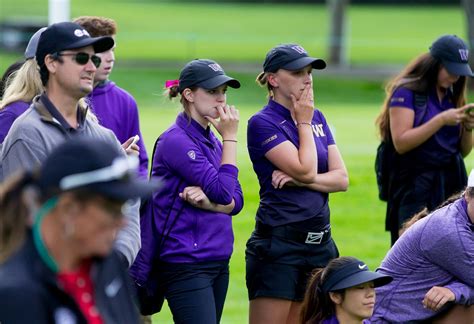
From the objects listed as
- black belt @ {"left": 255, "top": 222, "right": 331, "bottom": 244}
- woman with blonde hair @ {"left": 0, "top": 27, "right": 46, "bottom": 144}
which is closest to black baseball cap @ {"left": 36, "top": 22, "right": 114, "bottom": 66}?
woman with blonde hair @ {"left": 0, "top": 27, "right": 46, "bottom": 144}

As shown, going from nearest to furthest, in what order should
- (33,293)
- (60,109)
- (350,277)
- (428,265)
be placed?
(33,293) → (60,109) → (350,277) → (428,265)

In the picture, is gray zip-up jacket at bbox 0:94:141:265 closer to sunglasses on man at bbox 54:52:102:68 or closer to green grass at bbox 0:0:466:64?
sunglasses on man at bbox 54:52:102:68

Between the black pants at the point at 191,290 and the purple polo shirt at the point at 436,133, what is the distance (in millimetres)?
2498

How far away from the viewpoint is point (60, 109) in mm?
5090

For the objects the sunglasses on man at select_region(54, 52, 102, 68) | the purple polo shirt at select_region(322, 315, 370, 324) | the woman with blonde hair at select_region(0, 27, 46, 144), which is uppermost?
the sunglasses on man at select_region(54, 52, 102, 68)

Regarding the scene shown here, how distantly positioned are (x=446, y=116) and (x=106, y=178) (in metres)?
5.21

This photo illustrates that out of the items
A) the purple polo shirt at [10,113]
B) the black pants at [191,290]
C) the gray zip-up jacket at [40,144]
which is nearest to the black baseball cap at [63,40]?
the gray zip-up jacket at [40,144]

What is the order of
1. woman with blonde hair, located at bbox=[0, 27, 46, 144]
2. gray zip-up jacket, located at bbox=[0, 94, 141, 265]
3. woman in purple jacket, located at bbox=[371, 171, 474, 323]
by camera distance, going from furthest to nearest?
woman in purple jacket, located at bbox=[371, 171, 474, 323] → woman with blonde hair, located at bbox=[0, 27, 46, 144] → gray zip-up jacket, located at bbox=[0, 94, 141, 265]

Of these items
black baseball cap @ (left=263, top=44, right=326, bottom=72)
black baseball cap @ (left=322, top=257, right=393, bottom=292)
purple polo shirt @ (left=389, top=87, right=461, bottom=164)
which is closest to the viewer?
black baseball cap @ (left=322, top=257, right=393, bottom=292)

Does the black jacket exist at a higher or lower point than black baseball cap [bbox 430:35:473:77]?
higher

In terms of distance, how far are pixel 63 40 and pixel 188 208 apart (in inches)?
52.1

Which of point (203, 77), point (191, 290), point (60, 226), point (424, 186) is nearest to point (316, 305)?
point (191, 290)

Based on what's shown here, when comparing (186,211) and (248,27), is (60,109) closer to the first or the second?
(186,211)

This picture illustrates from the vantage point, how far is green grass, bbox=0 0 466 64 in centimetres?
4462
